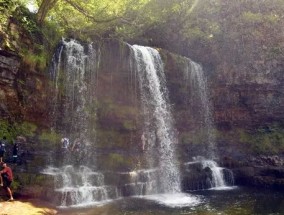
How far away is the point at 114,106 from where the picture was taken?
2384 cm

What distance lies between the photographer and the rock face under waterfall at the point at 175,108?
65.7 feet

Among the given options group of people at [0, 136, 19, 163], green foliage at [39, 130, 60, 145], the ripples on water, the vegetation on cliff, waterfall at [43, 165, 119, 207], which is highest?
the vegetation on cliff

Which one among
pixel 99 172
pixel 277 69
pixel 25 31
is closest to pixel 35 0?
pixel 25 31

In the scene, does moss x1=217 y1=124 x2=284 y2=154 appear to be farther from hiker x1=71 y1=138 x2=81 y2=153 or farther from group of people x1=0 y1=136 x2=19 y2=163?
group of people x1=0 y1=136 x2=19 y2=163

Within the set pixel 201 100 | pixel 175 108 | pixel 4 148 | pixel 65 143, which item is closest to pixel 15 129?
pixel 4 148

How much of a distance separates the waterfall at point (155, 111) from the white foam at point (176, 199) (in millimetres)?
2949

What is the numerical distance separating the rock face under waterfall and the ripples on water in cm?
212

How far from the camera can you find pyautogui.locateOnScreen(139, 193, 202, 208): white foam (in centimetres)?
1758

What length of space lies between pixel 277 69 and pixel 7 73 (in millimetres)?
19714

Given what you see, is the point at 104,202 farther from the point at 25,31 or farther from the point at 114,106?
the point at 25,31

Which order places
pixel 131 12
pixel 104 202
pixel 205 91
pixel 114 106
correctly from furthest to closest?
pixel 205 91 < pixel 114 106 < pixel 131 12 < pixel 104 202

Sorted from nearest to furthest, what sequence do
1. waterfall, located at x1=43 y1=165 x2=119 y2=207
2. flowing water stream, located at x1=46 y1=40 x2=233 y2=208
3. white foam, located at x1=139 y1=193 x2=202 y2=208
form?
waterfall, located at x1=43 y1=165 x2=119 y2=207 < white foam, located at x1=139 y1=193 x2=202 y2=208 < flowing water stream, located at x1=46 y1=40 x2=233 y2=208

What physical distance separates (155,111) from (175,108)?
2.30m

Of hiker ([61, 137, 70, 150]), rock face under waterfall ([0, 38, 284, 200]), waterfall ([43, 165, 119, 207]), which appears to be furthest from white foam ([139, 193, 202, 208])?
hiker ([61, 137, 70, 150])
